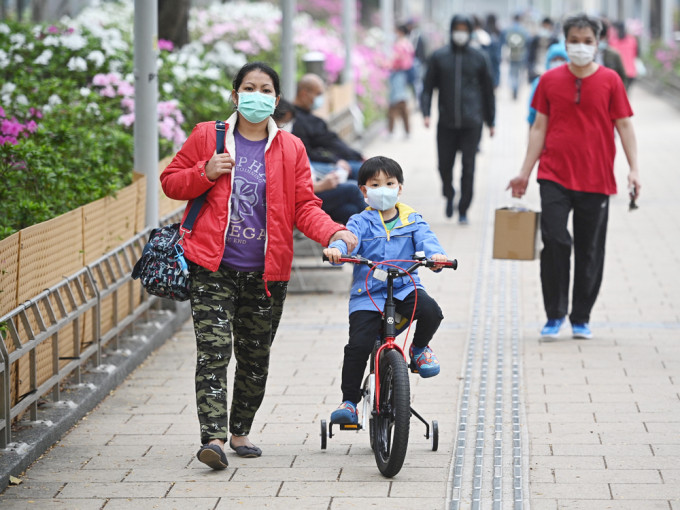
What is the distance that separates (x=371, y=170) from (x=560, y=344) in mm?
2896

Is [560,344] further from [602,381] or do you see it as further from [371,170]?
[371,170]

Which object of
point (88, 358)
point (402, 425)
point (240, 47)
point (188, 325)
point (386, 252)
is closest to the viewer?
point (402, 425)

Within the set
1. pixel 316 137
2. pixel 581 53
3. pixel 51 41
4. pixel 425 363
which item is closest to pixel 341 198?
pixel 316 137

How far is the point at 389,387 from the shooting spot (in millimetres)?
5266

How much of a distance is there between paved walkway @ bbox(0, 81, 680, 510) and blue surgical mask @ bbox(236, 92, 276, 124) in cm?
150

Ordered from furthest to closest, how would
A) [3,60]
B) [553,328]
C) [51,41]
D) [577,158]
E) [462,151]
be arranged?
[462,151]
[51,41]
[3,60]
[553,328]
[577,158]

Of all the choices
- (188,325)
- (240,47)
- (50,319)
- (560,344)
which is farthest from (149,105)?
(240,47)

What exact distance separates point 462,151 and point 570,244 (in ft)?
15.0

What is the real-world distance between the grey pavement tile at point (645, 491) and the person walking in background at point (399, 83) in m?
16.6

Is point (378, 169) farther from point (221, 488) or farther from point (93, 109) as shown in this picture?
point (93, 109)

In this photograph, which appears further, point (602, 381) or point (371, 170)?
point (602, 381)

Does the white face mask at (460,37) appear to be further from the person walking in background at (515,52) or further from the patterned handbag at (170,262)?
the person walking in background at (515,52)

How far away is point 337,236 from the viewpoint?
518 centimetres

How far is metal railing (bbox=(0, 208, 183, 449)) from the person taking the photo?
5.51 meters
